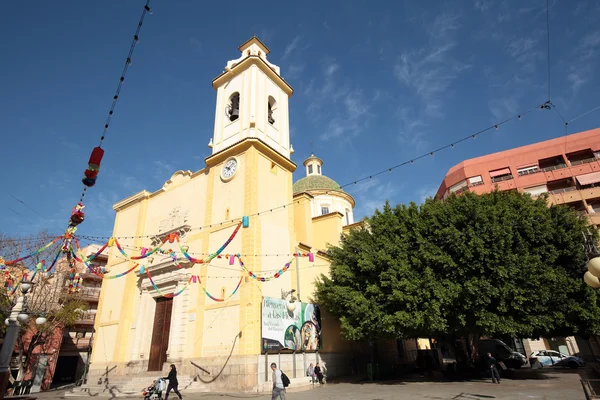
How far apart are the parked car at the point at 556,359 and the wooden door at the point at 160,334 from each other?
72.8 ft

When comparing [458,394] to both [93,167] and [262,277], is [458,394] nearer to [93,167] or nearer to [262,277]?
[262,277]

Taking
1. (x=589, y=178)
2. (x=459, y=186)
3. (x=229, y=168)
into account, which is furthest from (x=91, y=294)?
(x=589, y=178)

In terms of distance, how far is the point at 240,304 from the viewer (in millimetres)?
14180

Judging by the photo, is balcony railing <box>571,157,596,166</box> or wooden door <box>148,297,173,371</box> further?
balcony railing <box>571,157,596,166</box>

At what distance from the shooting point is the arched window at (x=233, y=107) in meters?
20.5

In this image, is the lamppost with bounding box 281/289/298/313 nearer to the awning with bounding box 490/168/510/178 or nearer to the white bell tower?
the white bell tower

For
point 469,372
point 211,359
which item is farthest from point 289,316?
point 469,372

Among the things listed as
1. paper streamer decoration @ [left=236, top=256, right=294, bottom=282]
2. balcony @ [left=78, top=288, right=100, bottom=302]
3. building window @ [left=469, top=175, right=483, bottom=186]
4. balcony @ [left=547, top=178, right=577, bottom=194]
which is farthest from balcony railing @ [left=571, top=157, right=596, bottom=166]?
balcony @ [left=78, top=288, right=100, bottom=302]

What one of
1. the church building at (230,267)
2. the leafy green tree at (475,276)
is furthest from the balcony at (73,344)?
the leafy green tree at (475,276)

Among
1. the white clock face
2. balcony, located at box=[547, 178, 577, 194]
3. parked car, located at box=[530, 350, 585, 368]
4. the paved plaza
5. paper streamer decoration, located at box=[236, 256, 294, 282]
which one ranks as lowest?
the paved plaza

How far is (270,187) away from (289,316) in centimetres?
629

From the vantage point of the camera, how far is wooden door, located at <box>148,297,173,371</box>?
16453 millimetres

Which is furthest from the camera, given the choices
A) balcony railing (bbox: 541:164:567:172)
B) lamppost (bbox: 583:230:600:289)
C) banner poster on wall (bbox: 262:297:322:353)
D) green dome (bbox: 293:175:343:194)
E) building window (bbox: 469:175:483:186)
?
green dome (bbox: 293:175:343:194)

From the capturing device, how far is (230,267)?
15352mm
